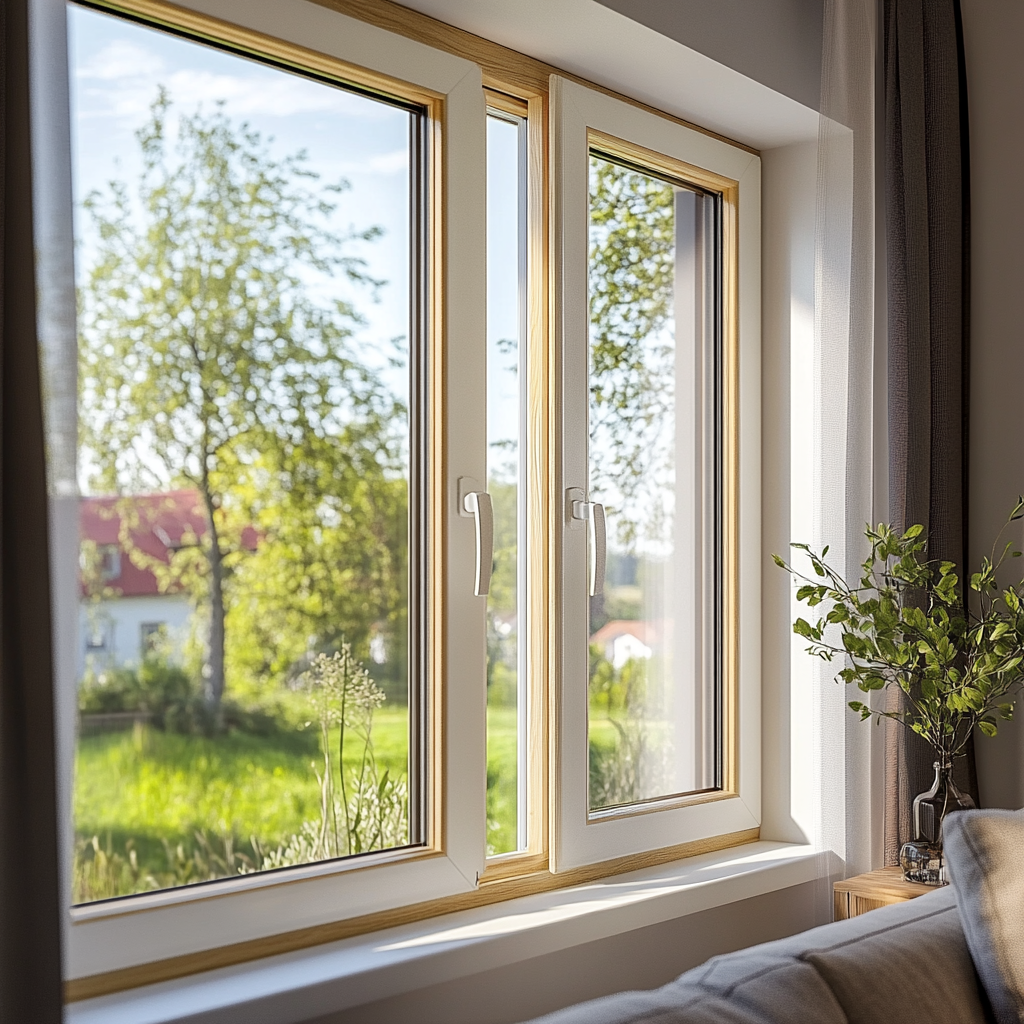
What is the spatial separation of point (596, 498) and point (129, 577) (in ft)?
3.14

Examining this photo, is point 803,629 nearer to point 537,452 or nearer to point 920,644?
point 920,644

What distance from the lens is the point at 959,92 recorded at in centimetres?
264

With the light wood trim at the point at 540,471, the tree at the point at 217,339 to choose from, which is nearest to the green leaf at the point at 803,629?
the light wood trim at the point at 540,471

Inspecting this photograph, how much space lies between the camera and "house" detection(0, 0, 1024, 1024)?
1544mm

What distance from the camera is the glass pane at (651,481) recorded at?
2275 millimetres

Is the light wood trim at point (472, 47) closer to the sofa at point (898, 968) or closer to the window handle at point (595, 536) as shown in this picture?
the window handle at point (595, 536)

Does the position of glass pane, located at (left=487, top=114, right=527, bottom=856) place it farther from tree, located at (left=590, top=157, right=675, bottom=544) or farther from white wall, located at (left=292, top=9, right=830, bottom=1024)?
white wall, located at (left=292, top=9, right=830, bottom=1024)

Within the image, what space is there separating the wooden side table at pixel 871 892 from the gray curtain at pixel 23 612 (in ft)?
4.80

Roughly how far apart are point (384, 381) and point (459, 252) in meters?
0.26

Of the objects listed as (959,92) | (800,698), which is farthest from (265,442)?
(959,92)

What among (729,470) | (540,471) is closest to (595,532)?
(540,471)

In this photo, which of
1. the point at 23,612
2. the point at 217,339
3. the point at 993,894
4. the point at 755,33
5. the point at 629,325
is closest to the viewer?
the point at 23,612

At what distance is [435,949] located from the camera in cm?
169

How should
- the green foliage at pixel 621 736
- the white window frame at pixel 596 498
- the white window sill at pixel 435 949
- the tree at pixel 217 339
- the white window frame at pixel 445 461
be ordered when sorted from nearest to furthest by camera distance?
the white window sill at pixel 435 949, the tree at pixel 217 339, the white window frame at pixel 445 461, the white window frame at pixel 596 498, the green foliage at pixel 621 736
